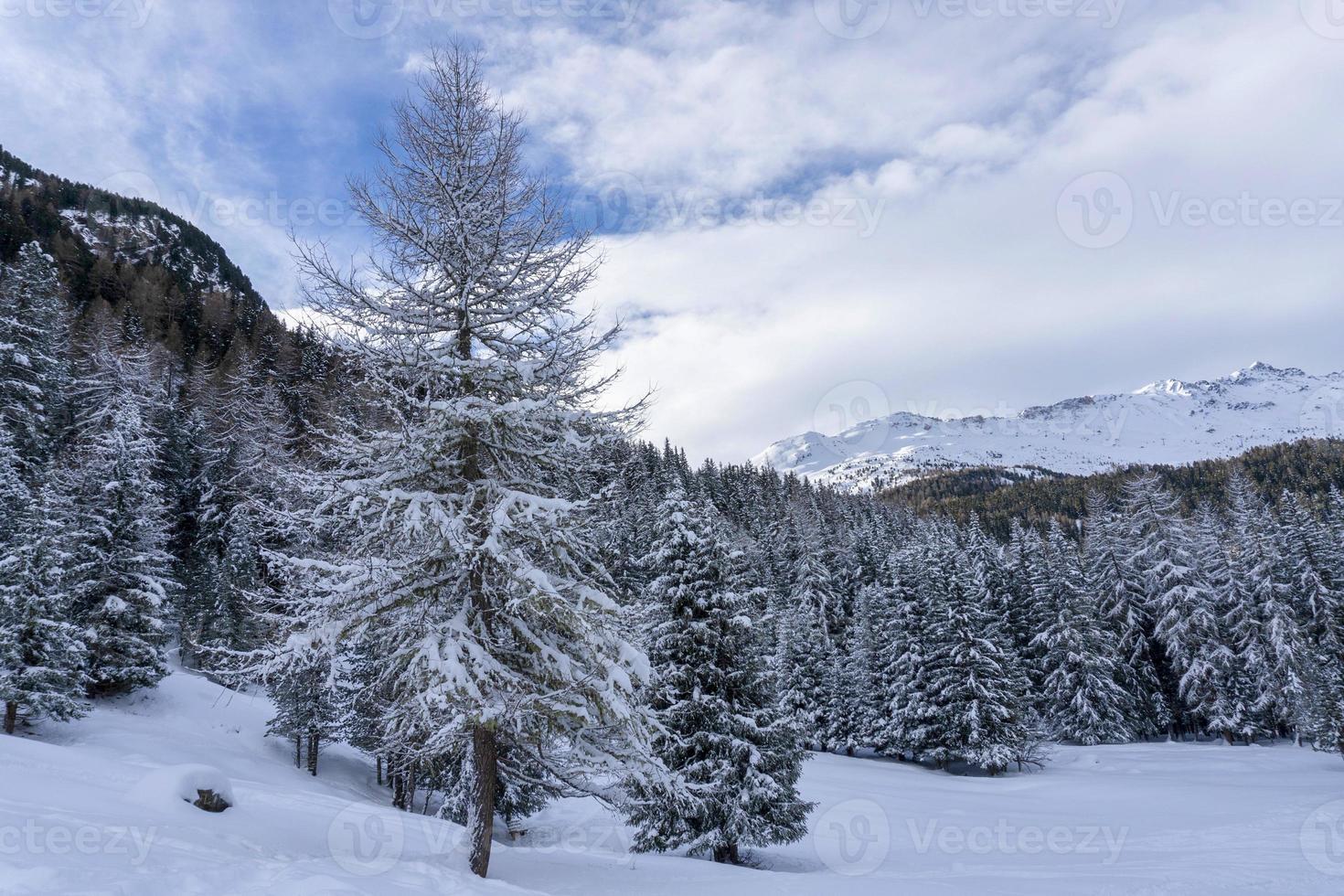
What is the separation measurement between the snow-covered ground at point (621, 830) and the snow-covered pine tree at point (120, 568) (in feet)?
6.61

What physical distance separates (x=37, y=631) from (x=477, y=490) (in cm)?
2219

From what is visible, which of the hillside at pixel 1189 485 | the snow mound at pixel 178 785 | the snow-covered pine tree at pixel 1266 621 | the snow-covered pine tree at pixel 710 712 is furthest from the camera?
the hillside at pixel 1189 485

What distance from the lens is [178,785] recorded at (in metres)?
8.74

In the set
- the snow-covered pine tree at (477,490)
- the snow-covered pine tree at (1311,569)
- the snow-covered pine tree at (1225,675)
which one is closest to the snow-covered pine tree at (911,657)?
the snow-covered pine tree at (1225,675)

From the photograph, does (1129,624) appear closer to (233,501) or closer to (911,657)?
(911,657)

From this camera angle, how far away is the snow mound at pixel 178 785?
8.55 metres

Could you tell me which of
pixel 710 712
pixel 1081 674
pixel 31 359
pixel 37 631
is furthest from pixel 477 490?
pixel 31 359

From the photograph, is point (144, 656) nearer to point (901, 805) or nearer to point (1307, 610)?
point (901, 805)

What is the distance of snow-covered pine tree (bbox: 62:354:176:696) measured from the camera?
2514 cm

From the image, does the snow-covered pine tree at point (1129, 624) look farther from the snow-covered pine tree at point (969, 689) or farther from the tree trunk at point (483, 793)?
the tree trunk at point (483, 793)

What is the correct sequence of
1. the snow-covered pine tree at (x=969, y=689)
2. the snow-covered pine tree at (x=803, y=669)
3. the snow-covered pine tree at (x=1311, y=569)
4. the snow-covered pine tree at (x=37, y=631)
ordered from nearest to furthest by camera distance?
the snow-covered pine tree at (x=37, y=631) → the snow-covered pine tree at (x=969, y=689) → the snow-covered pine tree at (x=803, y=669) → the snow-covered pine tree at (x=1311, y=569)

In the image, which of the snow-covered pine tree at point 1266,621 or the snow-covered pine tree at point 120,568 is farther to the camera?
the snow-covered pine tree at point 1266,621

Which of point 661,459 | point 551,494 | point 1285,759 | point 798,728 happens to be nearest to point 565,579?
point 551,494

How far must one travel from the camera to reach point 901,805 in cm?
2400
